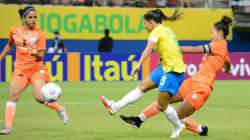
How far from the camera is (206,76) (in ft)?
40.2

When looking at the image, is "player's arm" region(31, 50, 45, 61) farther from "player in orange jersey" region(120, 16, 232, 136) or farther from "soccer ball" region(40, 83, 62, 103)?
"player in orange jersey" region(120, 16, 232, 136)

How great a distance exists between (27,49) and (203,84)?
2750mm

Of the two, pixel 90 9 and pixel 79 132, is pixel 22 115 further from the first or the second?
pixel 90 9

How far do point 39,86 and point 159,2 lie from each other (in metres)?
23.1

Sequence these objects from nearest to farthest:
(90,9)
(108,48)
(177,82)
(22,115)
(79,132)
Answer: (177,82) → (79,132) → (22,115) → (108,48) → (90,9)

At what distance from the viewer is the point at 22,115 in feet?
52.0

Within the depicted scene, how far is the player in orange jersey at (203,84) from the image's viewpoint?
12.1m

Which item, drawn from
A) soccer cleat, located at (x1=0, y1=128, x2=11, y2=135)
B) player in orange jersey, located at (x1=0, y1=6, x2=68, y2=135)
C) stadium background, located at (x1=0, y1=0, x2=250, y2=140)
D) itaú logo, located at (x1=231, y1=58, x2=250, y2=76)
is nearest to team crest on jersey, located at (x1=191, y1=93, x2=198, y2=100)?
stadium background, located at (x1=0, y1=0, x2=250, y2=140)

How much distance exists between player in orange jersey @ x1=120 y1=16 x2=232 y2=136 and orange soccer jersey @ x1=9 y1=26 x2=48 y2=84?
1.59 m

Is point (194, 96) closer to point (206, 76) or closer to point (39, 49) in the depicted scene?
point (206, 76)

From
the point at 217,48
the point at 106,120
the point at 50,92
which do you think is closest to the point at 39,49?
the point at 50,92

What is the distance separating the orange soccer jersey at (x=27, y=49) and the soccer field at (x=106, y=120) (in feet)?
3.02

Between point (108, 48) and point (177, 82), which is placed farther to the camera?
point (108, 48)

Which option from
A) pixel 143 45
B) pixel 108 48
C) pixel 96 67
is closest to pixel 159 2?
pixel 143 45
